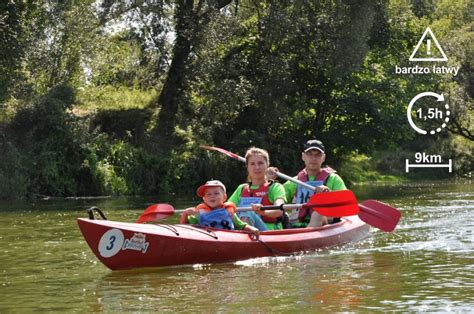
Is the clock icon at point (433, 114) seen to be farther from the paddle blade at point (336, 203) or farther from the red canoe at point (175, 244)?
the red canoe at point (175, 244)

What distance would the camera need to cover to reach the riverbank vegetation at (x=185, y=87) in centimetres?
2409

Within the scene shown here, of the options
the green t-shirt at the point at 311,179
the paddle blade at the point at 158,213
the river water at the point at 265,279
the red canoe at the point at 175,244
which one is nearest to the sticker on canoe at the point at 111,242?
the red canoe at the point at 175,244

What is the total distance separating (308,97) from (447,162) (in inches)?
403

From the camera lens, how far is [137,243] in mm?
9547

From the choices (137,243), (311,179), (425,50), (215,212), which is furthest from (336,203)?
(425,50)

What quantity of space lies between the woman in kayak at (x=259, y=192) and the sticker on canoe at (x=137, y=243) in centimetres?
179

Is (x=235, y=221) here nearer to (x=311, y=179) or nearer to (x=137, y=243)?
(x=137, y=243)

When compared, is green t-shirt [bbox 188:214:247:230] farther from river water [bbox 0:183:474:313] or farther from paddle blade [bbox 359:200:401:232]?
paddle blade [bbox 359:200:401:232]

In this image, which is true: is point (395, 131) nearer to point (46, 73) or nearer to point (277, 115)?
point (277, 115)

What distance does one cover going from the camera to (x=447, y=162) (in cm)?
3741

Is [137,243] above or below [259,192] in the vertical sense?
below

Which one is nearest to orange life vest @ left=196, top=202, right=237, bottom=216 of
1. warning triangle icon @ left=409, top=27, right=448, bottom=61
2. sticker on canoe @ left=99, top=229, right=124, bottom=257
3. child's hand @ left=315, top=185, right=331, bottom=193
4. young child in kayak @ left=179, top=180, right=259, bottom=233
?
young child in kayak @ left=179, top=180, right=259, bottom=233

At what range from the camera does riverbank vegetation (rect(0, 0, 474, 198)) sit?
24094 millimetres

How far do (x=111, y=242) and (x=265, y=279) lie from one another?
1597 mm
